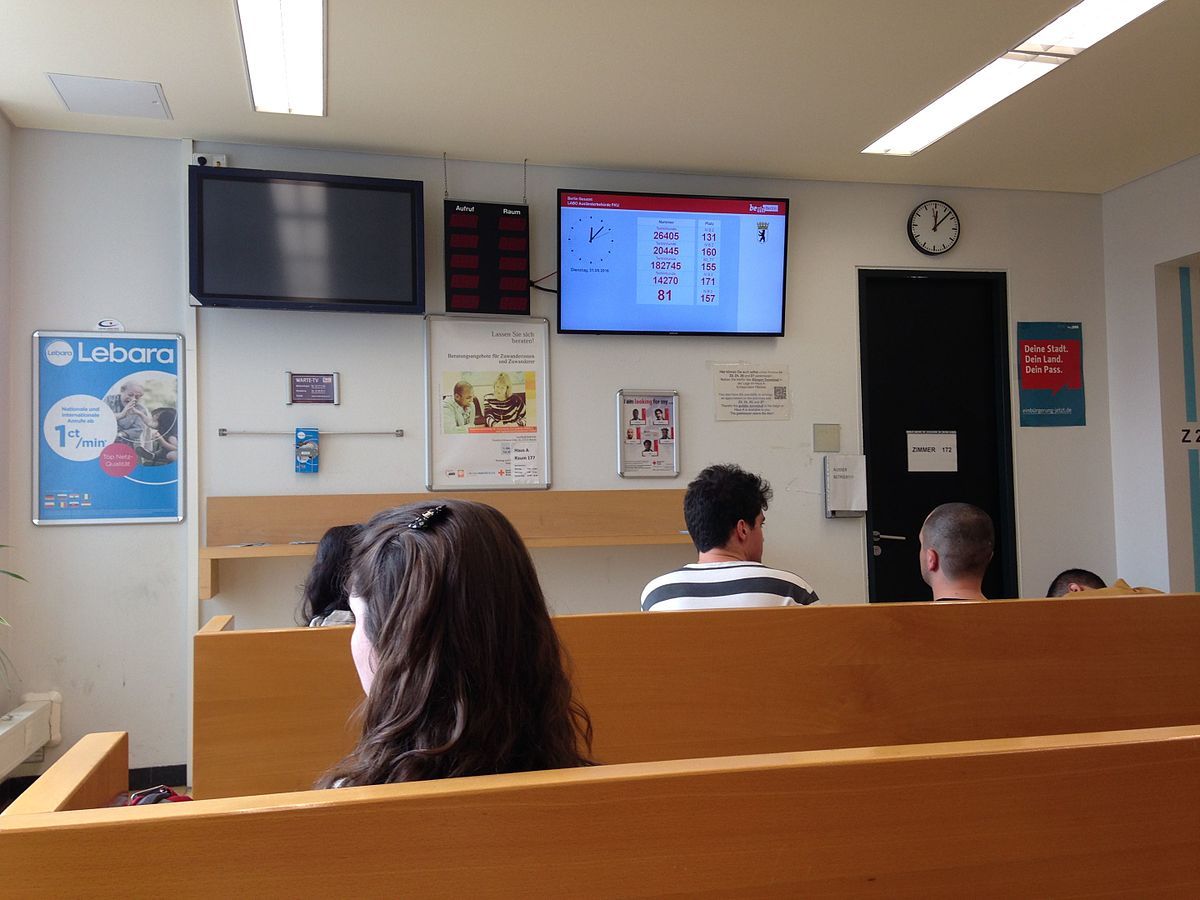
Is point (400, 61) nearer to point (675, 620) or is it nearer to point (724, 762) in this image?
point (675, 620)

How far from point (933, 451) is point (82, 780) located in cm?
433

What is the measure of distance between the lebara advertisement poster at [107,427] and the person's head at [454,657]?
3.10m

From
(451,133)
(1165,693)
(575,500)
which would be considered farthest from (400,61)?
(1165,693)

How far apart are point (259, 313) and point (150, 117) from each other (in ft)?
2.79

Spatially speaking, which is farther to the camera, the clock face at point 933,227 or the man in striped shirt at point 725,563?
the clock face at point 933,227

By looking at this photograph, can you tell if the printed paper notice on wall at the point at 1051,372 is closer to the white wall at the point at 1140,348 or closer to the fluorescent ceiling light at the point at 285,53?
A: the white wall at the point at 1140,348

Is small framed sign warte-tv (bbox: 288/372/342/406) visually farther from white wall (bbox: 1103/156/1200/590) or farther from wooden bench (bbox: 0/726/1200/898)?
white wall (bbox: 1103/156/1200/590)

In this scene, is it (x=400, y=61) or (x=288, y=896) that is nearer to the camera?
(x=288, y=896)

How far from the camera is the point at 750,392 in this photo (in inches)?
165

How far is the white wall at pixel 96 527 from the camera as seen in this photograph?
3480mm

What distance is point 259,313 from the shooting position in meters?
3.70

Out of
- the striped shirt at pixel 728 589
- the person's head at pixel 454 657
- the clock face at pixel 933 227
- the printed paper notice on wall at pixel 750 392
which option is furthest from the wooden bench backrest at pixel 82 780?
the clock face at pixel 933 227

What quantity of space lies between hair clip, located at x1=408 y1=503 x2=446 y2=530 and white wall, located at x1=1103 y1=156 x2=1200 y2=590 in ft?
14.5

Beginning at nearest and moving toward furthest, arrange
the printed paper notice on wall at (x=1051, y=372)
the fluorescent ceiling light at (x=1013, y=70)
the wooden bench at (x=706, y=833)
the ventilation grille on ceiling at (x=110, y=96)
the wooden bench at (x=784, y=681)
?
the wooden bench at (x=706, y=833) < the wooden bench at (x=784, y=681) < the fluorescent ceiling light at (x=1013, y=70) < the ventilation grille on ceiling at (x=110, y=96) < the printed paper notice on wall at (x=1051, y=372)
